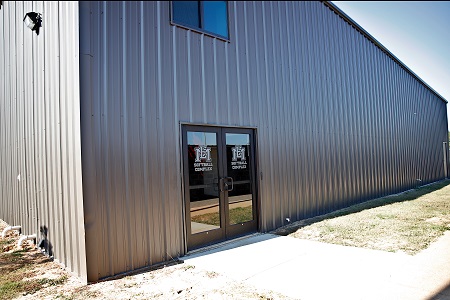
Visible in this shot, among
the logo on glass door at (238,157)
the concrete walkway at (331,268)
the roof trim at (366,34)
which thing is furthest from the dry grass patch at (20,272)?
the roof trim at (366,34)

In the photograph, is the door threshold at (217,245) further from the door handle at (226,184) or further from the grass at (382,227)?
the door handle at (226,184)

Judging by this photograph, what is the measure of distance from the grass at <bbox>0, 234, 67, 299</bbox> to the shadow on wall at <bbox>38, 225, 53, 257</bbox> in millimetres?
116

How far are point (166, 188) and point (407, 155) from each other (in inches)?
498

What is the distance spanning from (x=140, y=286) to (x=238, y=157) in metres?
3.04

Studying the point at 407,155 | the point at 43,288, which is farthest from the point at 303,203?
the point at 407,155

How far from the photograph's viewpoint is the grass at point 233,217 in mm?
5188

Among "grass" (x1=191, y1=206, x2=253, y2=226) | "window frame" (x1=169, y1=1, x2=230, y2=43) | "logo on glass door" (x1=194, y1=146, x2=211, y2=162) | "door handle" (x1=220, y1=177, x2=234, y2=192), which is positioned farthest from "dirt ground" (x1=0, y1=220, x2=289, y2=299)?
"window frame" (x1=169, y1=1, x2=230, y2=43)

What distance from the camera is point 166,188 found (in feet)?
15.5

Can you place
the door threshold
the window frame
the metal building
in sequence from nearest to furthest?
the metal building < the door threshold < the window frame

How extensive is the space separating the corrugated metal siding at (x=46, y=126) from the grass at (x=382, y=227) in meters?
4.10

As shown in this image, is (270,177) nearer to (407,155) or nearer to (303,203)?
(303,203)

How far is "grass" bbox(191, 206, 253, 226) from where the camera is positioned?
5.19m

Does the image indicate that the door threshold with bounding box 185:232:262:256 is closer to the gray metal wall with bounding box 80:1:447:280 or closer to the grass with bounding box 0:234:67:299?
the gray metal wall with bounding box 80:1:447:280

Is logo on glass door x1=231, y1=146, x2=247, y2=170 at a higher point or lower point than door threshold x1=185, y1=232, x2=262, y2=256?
higher
